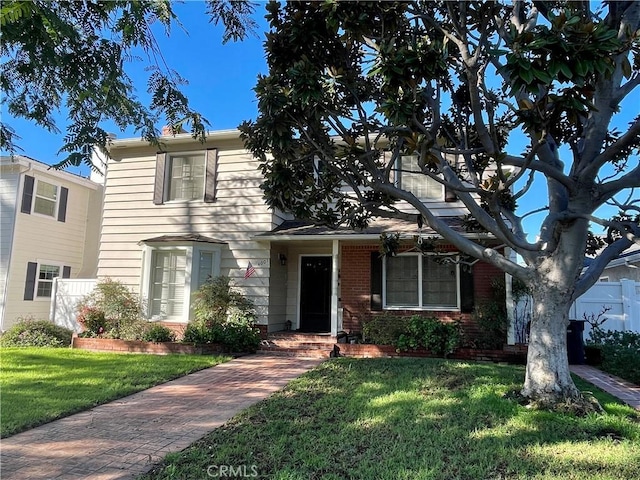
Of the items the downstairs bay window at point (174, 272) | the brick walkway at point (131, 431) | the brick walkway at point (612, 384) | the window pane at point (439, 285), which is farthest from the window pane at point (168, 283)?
the brick walkway at point (612, 384)

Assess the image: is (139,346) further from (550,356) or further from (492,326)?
(550,356)

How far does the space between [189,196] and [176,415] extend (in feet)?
27.0

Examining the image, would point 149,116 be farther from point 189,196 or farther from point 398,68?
point 189,196

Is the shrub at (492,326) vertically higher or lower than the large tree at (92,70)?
lower

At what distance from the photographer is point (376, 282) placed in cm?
1166

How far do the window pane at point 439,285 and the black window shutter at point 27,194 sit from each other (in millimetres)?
13628

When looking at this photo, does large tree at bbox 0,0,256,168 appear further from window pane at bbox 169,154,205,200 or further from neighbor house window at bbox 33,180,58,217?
neighbor house window at bbox 33,180,58,217

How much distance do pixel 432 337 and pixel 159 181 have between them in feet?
28.7

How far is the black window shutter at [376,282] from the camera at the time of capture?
37.9ft

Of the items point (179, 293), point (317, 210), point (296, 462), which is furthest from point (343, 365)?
point (179, 293)

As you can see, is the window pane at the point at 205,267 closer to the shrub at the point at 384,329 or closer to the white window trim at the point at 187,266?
the white window trim at the point at 187,266

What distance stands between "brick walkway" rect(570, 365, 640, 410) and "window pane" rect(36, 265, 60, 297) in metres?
16.6

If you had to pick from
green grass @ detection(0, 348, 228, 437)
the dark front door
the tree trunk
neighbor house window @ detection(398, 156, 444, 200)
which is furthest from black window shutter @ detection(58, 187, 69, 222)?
the tree trunk

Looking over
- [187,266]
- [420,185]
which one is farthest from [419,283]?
[187,266]
